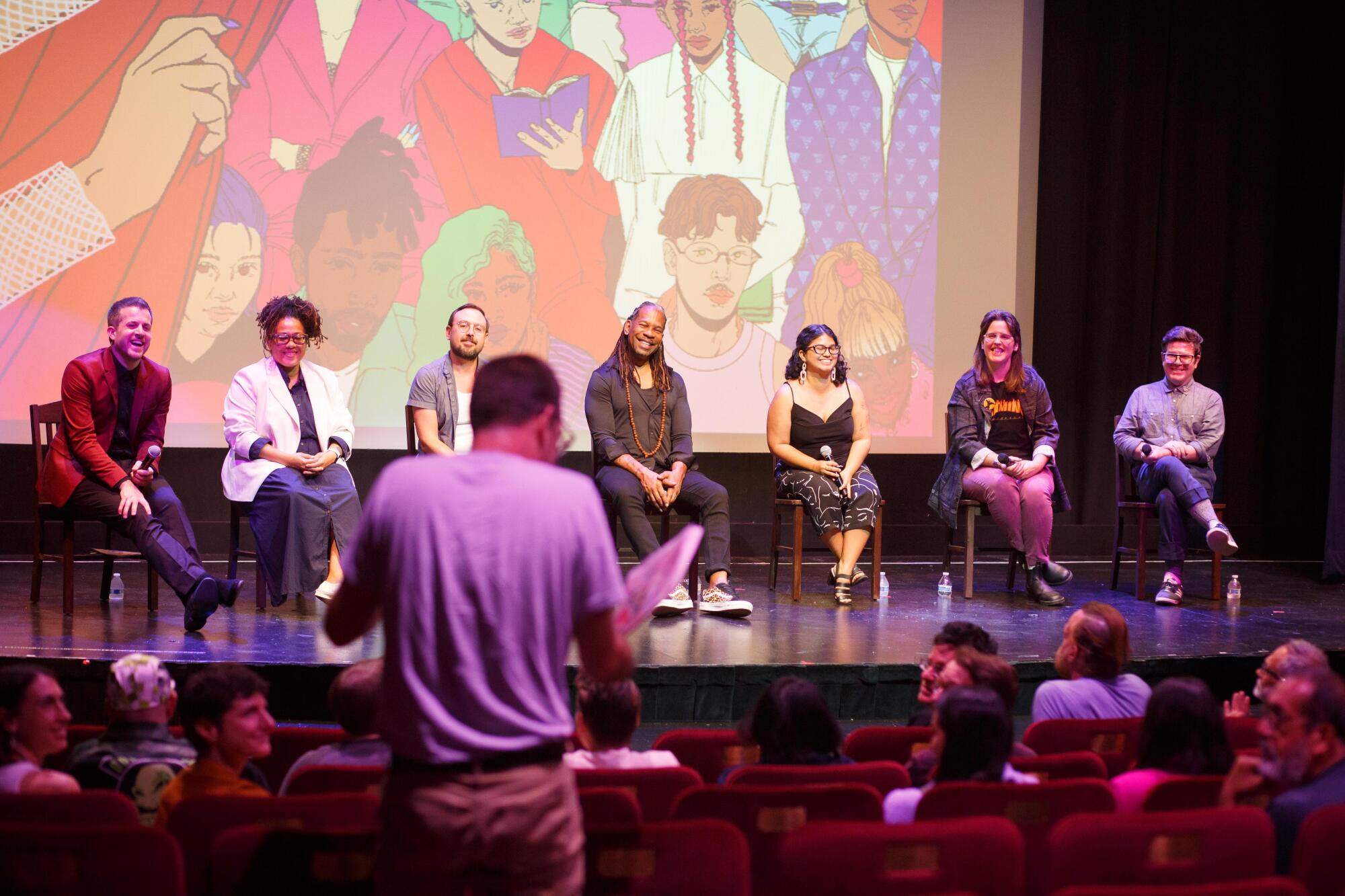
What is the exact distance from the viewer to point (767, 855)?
1904 millimetres

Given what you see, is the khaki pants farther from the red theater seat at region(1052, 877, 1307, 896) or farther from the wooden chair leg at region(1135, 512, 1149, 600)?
the wooden chair leg at region(1135, 512, 1149, 600)

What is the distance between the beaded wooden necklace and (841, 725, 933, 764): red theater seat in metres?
2.77

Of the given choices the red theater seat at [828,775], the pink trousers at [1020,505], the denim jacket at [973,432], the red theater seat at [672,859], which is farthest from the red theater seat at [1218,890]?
the denim jacket at [973,432]

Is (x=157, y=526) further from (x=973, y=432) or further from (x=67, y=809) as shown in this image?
(x=973, y=432)

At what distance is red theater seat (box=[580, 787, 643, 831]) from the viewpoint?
1.81 metres

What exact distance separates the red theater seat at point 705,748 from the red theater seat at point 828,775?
385 millimetres

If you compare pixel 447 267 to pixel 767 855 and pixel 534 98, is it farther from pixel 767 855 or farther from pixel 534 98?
pixel 767 855

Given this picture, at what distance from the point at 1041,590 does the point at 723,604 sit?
147cm

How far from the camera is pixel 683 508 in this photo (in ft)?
16.9

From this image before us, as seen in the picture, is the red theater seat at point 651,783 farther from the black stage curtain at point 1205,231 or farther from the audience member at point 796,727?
the black stage curtain at point 1205,231

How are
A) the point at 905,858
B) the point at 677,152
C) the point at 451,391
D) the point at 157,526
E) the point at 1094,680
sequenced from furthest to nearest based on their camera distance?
1. the point at 677,152
2. the point at 451,391
3. the point at 157,526
4. the point at 1094,680
5. the point at 905,858

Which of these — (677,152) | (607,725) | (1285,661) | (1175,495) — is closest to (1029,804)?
(607,725)

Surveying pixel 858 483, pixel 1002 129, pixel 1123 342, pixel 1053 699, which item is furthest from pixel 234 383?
pixel 1123 342

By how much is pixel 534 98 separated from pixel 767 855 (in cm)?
481
